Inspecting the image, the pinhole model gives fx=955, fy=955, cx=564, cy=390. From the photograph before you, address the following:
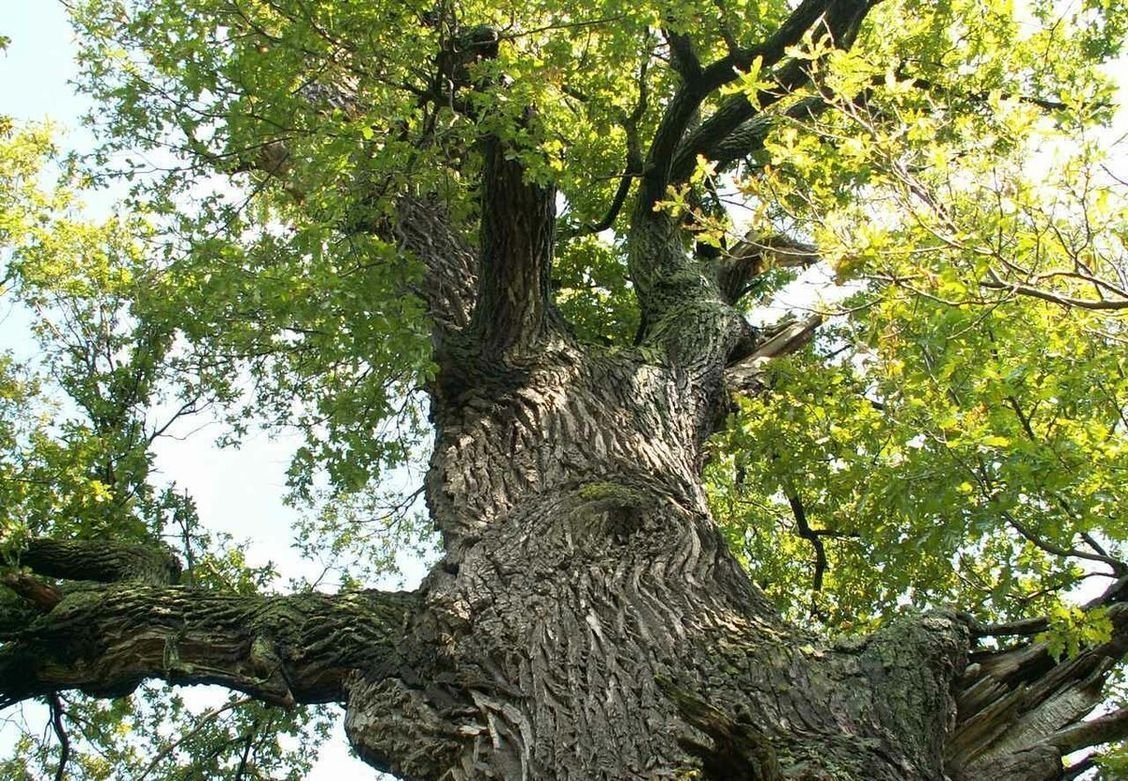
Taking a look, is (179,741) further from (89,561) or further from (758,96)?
(758,96)

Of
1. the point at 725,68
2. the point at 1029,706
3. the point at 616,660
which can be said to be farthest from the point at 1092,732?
the point at 725,68

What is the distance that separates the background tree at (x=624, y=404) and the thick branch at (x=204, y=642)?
0.02 metres

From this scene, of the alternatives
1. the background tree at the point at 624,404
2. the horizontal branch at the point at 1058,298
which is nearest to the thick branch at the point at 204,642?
the background tree at the point at 624,404

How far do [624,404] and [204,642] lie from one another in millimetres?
2722

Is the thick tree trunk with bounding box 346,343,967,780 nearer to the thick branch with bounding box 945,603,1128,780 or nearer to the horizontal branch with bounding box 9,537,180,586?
the thick branch with bounding box 945,603,1128,780

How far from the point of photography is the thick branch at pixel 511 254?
18.4ft

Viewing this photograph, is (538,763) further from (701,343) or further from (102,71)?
(102,71)

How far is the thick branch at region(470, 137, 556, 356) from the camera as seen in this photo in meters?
5.60

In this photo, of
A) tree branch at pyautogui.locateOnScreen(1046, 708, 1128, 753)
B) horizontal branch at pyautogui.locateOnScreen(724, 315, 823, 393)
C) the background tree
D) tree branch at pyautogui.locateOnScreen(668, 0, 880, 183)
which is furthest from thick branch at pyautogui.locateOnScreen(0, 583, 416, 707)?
tree branch at pyautogui.locateOnScreen(668, 0, 880, 183)

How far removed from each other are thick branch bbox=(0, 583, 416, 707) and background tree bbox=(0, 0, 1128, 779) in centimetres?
2

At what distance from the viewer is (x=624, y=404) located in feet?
19.4

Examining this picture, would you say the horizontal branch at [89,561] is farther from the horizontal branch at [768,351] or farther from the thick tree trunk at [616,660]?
the horizontal branch at [768,351]

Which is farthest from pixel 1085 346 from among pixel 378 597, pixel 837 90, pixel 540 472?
pixel 378 597

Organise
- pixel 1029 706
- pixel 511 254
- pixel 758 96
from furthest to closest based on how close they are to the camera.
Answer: pixel 758 96 < pixel 511 254 < pixel 1029 706
